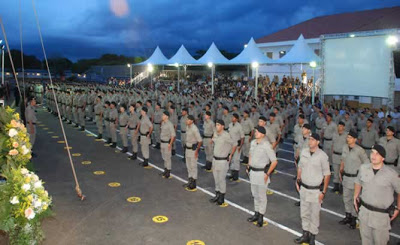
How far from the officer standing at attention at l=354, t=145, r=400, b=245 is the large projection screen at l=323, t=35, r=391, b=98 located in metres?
12.6

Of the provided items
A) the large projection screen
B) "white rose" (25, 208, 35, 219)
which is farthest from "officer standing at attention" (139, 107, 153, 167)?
the large projection screen

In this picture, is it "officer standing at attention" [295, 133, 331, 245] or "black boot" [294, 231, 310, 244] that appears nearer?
"officer standing at attention" [295, 133, 331, 245]

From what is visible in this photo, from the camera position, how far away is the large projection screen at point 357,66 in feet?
52.2

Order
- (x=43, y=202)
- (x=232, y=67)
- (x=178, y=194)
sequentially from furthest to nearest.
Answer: (x=232, y=67) < (x=178, y=194) < (x=43, y=202)

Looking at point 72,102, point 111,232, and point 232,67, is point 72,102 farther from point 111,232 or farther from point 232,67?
point 232,67

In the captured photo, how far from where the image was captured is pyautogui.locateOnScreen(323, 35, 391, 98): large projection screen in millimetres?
15922

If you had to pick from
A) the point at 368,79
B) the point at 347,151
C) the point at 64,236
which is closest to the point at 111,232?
the point at 64,236

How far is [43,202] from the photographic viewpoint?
4516 millimetres

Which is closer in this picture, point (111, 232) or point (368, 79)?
point (111, 232)

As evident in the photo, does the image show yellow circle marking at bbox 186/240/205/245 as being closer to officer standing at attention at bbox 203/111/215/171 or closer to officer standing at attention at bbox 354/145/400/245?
officer standing at attention at bbox 354/145/400/245

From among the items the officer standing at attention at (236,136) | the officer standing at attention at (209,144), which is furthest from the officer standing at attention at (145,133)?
the officer standing at attention at (236,136)

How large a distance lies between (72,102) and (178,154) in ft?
29.0

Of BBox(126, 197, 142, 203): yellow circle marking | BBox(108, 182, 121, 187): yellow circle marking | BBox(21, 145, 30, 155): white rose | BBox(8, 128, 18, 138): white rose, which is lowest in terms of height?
BBox(126, 197, 142, 203): yellow circle marking

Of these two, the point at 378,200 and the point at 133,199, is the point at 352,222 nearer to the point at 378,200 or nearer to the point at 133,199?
the point at 378,200
